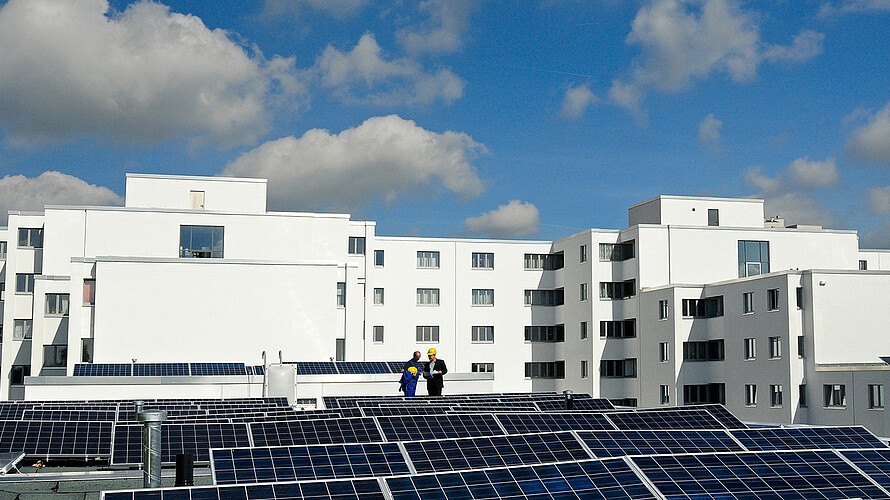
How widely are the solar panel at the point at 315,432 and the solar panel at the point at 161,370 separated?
19295 millimetres

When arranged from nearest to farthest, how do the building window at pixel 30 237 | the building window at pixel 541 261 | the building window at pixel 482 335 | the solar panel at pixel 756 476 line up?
the solar panel at pixel 756 476
the building window at pixel 30 237
the building window at pixel 482 335
the building window at pixel 541 261

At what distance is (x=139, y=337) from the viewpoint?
41188mm

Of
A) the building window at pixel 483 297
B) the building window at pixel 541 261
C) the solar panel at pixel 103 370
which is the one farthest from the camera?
the building window at pixel 541 261

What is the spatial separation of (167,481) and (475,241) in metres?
55.3

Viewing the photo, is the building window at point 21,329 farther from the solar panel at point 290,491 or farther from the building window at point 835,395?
the solar panel at point 290,491

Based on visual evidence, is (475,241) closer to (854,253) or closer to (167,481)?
(854,253)

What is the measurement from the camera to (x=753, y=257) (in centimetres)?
5722

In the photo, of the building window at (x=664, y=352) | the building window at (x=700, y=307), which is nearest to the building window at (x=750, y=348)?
the building window at (x=700, y=307)

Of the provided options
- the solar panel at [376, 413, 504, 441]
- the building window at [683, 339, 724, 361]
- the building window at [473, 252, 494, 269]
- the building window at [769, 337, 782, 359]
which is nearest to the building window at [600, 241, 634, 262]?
the building window at [683, 339, 724, 361]

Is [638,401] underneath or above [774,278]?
underneath

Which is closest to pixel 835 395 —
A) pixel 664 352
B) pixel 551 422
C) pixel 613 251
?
pixel 664 352

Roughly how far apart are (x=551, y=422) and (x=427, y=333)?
50.3 meters

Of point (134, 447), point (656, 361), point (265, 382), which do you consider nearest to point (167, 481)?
point (134, 447)

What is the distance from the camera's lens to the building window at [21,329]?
183 feet
